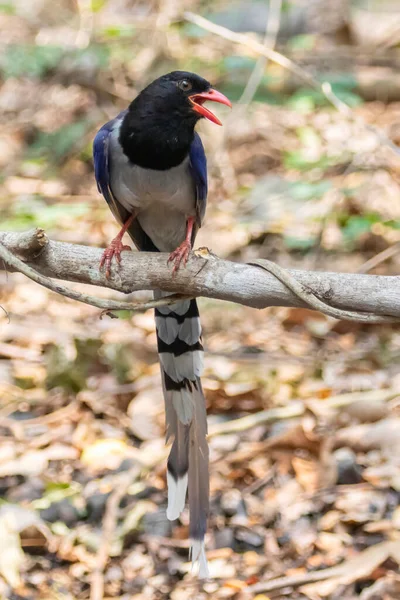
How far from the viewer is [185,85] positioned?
3604 millimetres

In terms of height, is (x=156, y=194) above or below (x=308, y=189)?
above

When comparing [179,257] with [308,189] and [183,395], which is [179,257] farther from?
[308,189]

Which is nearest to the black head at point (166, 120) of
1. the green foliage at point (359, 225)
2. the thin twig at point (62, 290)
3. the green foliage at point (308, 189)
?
the thin twig at point (62, 290)

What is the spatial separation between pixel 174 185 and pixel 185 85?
43cm

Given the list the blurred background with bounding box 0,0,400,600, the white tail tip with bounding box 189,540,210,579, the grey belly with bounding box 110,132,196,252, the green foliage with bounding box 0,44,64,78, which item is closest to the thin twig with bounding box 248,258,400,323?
the grey belly with bounding box 110,132,196,252

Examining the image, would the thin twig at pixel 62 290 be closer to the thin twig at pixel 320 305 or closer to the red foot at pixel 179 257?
the red foot at pixel 179 257

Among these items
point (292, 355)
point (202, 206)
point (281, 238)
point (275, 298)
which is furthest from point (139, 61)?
point (275, 298)

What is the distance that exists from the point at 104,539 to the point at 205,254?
162 centimetres

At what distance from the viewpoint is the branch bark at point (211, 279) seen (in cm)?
263

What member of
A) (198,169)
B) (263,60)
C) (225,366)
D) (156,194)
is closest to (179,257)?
(156,194)

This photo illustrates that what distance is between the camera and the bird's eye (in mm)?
3600

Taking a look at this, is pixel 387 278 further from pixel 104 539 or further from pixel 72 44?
pixel 72 44

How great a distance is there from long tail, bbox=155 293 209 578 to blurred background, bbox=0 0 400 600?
1.97 ft

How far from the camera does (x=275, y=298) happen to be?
271 cm
